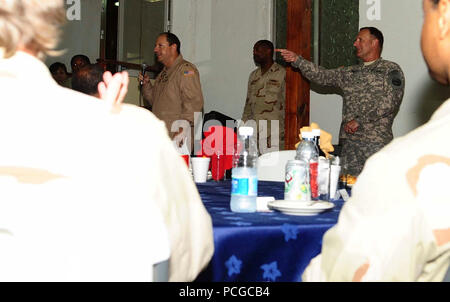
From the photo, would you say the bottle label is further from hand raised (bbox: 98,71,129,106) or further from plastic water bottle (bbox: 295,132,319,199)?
hand raised (bbox: 98,71,129,106)

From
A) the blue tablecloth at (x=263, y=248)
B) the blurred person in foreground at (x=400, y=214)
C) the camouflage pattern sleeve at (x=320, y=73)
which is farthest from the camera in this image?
the camouflage pattern sleeve at (x=320, y=73)

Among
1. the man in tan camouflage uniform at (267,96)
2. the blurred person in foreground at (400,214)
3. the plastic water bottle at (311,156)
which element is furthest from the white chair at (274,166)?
the man in tan camouflage uniform at (267,96)

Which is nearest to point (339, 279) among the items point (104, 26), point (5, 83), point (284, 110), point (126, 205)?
point (126, 205)

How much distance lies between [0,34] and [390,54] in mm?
3912

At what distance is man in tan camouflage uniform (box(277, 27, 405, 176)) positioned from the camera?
3.96m

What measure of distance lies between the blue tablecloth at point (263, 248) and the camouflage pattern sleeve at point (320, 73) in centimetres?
317

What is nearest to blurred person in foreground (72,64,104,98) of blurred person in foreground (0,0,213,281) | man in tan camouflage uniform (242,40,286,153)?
blurred person in foreground (0,0,213,281)

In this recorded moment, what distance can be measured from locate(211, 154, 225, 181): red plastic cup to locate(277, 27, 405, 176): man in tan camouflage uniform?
1.78 m

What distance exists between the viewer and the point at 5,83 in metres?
0.81

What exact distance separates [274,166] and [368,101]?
155cm

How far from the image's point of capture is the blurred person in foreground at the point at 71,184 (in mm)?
778

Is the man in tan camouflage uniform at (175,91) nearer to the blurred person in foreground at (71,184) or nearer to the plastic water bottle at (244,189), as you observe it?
the plastic water bottle at (244,189)

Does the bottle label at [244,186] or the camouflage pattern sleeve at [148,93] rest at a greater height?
the camouflage pattern sleeve at [148,93]

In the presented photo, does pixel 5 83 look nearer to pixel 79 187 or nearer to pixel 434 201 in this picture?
pixel 79 187
